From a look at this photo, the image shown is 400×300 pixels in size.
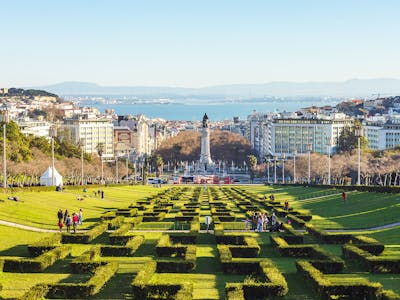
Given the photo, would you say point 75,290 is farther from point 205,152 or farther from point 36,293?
point 205,152

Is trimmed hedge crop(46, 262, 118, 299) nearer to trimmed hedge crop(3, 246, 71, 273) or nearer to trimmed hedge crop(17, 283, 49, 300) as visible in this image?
trimmed hedge crop(17, 283, 49, 300)

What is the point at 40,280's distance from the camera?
25578 mm

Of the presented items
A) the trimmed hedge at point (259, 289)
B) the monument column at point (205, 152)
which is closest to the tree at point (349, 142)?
the monument column at point (205, 152)

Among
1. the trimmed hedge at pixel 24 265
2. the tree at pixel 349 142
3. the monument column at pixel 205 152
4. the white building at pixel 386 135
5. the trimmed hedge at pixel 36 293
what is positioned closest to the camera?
the trimmed hedge at pixel 36 293

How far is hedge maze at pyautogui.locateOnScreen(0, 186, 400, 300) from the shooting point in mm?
22578

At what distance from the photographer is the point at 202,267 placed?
29.4 meters

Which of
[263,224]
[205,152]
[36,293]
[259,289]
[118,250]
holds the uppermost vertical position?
[36,293]

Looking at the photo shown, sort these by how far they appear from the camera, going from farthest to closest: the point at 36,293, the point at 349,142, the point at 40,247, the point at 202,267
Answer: the point at 349,142
the point at 40,247
the point at 202,267
the point at 36,293

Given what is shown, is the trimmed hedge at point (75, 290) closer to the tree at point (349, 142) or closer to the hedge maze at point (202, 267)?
the hedge maze at point (202, 267)

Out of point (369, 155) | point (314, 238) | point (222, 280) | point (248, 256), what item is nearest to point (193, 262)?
point (222, 280)

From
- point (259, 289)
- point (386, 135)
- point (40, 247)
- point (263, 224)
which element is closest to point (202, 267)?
point (40, 247)

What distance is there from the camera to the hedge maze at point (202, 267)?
2258 centimetres

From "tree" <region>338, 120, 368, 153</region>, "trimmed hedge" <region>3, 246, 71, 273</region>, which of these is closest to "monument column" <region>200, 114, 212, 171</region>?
"tree" <region>338, 120, 368, 153</region>

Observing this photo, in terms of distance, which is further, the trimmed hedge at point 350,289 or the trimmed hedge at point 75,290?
the trimmed hedge at point 75,290
